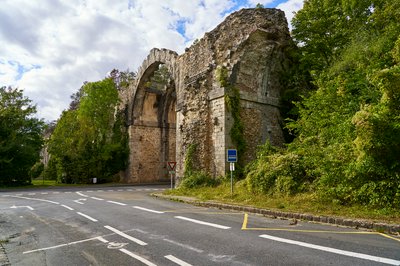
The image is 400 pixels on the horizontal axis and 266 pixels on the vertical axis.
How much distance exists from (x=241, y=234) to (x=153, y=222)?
8.48ft

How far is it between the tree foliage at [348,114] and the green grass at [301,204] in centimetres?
32

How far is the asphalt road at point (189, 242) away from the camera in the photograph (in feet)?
15.4

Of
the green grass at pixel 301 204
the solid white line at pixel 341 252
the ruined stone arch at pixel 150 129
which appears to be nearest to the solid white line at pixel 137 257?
the solid white line at pixel 341 252

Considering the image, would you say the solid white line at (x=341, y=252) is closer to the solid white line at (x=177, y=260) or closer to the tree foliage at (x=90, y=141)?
the solid white line at (x=177, y=260)

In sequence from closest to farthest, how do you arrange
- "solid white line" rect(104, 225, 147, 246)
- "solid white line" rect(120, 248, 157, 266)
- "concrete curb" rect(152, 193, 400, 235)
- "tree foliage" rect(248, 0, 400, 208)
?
"solid white line" rect(120, 248, 157, 266) < "solid white line" rect(104, 225, 147, 246) < "concrete curb" rect(152, 193, 400, 235) < "tree foliage" rect(248, 0, 400, 208)

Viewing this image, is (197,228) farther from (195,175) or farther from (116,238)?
(195,175)

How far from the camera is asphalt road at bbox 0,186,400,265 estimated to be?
4.70m

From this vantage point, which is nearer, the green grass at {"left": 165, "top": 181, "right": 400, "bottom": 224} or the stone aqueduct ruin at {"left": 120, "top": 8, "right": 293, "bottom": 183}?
the green grass at {"left": 165, "top": 181, "right": 400, "bottom": 224}

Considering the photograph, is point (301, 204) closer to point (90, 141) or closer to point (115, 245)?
point (115, 245)

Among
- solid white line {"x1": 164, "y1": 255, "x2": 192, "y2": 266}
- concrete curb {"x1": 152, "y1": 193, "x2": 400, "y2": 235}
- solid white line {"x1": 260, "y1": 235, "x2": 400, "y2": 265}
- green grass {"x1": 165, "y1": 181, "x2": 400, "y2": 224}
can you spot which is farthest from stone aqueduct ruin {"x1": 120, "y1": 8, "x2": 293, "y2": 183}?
solid white line {"x1": 164, "y1": 255, "x2": 192, "y2": 266}

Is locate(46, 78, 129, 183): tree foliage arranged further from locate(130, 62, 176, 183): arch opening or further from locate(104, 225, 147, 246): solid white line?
locate(104, 225, 147, 246): solid white line

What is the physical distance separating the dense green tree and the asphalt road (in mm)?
18830

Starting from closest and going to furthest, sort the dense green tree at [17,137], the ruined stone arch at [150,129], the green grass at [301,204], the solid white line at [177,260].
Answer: the solid white line at [177,260], the green grass at [301,204], the dense green tree at [17,137], the ruined stone arch at [150,129]

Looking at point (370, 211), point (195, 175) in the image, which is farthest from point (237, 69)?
point (370, 211)
